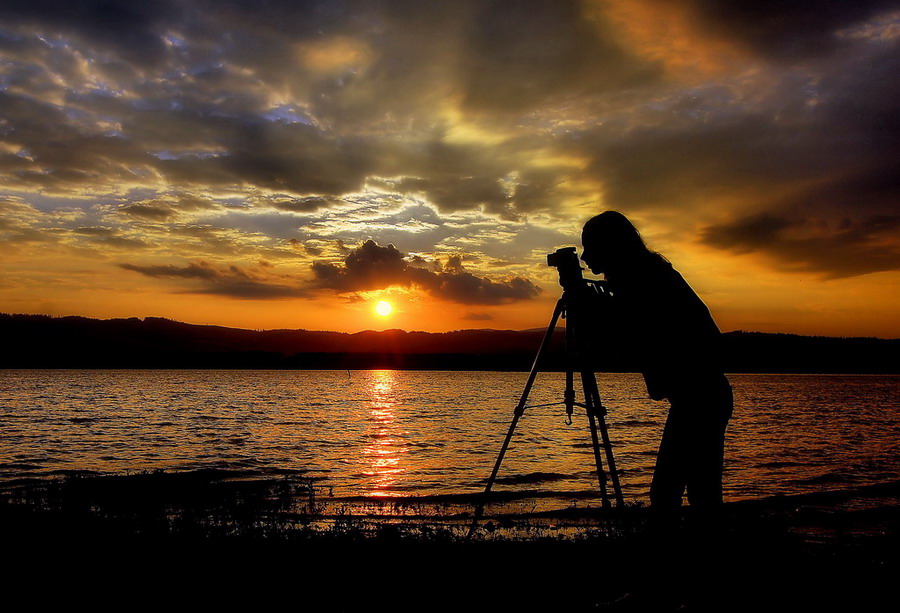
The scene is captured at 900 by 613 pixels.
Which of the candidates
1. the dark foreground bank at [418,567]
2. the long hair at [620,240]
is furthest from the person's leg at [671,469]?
the long hair at [620,240]

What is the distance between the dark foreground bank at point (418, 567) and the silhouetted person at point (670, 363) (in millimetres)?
176

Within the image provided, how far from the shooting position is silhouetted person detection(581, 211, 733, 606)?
408 cm

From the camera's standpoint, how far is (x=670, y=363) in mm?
4125

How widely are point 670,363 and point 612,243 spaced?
989mm

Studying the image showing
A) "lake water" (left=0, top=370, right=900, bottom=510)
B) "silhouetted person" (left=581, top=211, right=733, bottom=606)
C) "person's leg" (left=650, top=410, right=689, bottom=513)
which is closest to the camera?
"silhouetted person" (left=581, top=211, right=733, bottom=606)

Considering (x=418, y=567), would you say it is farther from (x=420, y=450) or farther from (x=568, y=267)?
(x=420, y=450)

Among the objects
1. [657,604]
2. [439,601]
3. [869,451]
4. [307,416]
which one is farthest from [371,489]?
[307,416]

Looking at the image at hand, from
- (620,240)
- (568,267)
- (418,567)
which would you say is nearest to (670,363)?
(620,240)

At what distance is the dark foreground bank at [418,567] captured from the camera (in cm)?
474

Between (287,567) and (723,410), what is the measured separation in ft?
15.6

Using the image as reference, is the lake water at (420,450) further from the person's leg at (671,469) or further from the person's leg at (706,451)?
the person's leg at (706,451)

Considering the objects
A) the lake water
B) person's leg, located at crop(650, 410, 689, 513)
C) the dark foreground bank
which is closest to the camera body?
person's leg, located at crop(650, 410, 689, 513)

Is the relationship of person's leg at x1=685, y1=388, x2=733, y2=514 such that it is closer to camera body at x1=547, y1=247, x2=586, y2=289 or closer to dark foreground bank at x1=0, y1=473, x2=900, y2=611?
dark foreground bank at x1=0, y1=473, x2=900, y2=611

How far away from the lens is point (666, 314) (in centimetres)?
407
